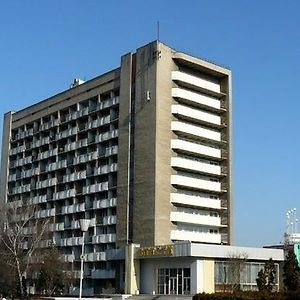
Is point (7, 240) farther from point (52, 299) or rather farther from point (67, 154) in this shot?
point (67, 154)

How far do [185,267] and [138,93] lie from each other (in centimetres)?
2215

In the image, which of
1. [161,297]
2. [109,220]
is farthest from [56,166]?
[161,297]

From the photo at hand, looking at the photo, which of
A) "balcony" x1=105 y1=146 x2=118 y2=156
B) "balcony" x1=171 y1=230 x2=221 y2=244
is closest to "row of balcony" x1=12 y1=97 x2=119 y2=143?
"balcony" x1=105 y1=146 x2=118 y2=156

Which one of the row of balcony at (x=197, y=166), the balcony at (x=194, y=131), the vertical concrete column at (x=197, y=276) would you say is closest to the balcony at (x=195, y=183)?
the row of balcony at (x=197, y=166)

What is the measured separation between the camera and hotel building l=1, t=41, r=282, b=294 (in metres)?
67.3

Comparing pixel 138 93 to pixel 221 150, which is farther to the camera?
pixel 221 150

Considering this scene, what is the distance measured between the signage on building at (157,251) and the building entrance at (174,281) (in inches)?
85.7

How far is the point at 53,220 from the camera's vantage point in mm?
82438

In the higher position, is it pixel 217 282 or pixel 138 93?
pixel 138 93

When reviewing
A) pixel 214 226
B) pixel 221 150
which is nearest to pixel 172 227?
pixel 214 226

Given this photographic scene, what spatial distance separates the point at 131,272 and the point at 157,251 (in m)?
4.44

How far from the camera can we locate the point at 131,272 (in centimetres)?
6366

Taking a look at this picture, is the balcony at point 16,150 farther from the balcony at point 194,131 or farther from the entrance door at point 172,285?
the entrance door at point 172,285

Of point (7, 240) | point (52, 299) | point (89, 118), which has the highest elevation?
point (89, 118)
